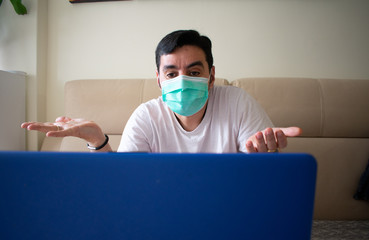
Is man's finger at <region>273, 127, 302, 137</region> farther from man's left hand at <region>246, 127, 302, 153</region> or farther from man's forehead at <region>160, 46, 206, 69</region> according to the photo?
man's forehead at <region>160, 46, 206, 69</region>

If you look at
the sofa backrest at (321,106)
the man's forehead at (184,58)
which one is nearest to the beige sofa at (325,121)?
the sofa backrest at (321,106)

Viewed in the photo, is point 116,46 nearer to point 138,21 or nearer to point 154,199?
point 138,21

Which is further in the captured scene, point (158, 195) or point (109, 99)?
point (109, 99)

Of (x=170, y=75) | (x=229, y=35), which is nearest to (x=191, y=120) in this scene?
(x=170, y=75)

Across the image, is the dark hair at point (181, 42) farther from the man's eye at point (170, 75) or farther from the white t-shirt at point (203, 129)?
the white t-shirt at point (203, 129)

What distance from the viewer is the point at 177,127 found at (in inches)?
34.4

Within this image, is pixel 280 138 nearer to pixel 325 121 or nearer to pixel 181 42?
pixel 181 42

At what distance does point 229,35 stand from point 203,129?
3.06 feet

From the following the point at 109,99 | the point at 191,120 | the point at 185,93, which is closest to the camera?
the point at 185,93

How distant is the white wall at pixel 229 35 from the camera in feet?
4.74

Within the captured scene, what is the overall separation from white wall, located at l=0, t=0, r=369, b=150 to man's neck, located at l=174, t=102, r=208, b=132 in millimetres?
725

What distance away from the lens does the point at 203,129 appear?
86cm

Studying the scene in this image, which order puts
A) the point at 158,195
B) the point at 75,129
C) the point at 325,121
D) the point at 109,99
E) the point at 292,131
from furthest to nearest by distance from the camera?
the point at 109,99, the point at 325,121, the point at 75,129, the point at 292,131, the point at 158,195

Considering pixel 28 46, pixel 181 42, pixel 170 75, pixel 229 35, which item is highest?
pixel 229 35
